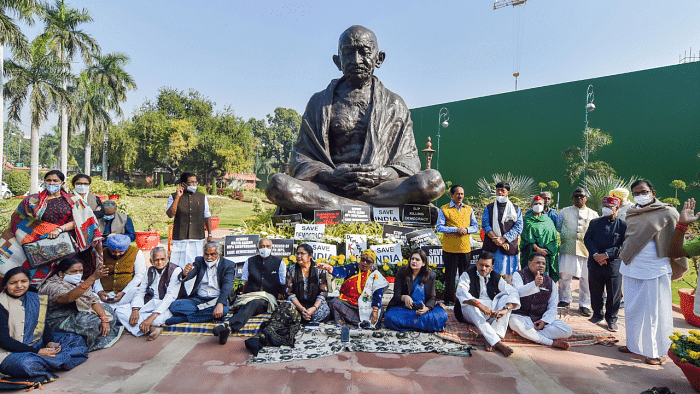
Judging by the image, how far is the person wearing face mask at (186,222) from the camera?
4.91 metres

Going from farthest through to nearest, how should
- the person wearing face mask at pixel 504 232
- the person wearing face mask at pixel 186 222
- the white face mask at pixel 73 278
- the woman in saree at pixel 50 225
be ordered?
the person wearing face mask at pixel 186 222, the person wearing face mask at pixel 504 232, the woman in saree at pixel 50 225, the white face mask at pixel 73 278

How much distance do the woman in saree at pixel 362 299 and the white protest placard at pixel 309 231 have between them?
4.49 feet

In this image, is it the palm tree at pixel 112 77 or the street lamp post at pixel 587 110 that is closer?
the street lamp post at pixel 587 110

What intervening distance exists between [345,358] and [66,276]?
2693mm

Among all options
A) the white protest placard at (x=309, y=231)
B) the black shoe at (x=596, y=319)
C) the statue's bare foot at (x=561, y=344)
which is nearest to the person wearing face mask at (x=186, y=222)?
the white protest placard at (x=309, y=231)

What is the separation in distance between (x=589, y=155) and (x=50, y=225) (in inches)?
644

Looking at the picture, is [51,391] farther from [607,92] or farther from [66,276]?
[607,92]

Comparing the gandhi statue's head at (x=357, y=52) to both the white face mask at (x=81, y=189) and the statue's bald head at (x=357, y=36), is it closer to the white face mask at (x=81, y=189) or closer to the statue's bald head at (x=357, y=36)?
the statue's bald head at (x=357, y=36)

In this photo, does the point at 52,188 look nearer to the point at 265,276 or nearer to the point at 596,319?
the point at 265,276

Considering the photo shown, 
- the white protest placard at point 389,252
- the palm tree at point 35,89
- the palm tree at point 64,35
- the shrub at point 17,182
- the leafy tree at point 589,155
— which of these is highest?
the palm tree at point 64,35

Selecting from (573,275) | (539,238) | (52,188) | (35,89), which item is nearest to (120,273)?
(52,188)

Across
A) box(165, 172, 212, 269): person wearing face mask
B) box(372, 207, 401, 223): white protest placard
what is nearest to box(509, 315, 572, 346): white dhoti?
box(372, 207, 401, 223): white protest placard

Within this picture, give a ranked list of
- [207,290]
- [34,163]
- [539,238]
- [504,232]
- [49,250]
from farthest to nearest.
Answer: [34,163] < [539,238] < [504,232] < [207,290] < [49,250]

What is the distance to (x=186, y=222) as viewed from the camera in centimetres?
495
